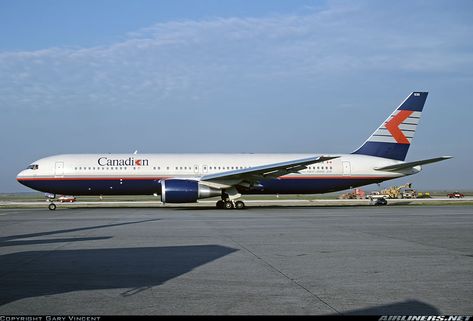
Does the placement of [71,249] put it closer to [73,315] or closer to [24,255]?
[24,255]

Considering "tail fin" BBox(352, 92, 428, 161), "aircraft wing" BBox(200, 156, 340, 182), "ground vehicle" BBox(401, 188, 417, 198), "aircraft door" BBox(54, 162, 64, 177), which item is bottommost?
"ground vehicle" BBox(401, 188, 417, 198)

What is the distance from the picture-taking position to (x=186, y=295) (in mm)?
5973

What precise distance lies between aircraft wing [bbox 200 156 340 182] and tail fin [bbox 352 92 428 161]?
22.6ft

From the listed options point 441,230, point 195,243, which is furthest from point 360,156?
point 195,243

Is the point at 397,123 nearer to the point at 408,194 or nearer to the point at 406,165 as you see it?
the point at 406,165

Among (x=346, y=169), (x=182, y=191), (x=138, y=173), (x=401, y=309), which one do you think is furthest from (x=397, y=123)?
(x=401, y=309)

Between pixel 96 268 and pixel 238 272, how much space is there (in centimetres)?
232

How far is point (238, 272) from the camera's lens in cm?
757

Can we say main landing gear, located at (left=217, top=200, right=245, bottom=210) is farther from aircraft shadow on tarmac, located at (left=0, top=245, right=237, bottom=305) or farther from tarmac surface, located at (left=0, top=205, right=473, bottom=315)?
aircraft shadow on tarmac, located at (left=0, top=245, right=237, bottom=305)

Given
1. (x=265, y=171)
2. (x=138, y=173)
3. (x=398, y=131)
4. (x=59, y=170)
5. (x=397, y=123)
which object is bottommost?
(x=265, y=171)

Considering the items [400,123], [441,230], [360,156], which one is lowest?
[441,230]

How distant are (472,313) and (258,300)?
2.26 metres

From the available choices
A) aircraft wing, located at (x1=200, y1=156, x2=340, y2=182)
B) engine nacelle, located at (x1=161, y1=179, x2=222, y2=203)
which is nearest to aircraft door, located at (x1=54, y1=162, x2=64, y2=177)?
engine nacelle, located at (x1=161, y1=179, x2=222, y2=203)

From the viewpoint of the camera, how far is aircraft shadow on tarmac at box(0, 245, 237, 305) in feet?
21.1
